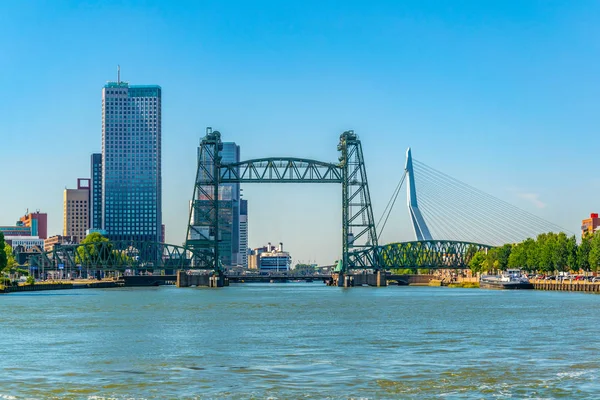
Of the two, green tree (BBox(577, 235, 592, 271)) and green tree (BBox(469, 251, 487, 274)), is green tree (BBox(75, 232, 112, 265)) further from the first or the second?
green tree (BBox(577, 235, 592, 271))

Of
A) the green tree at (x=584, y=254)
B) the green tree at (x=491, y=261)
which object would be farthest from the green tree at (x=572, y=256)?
the green tree at (x=491, y=261)

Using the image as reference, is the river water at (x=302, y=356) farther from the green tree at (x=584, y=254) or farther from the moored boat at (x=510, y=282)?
the moored boat at (x=510, y=282)

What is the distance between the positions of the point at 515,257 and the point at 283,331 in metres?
115

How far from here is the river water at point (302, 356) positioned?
31.5 metres

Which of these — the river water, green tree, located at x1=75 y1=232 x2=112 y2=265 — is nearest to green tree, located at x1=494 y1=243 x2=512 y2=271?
green tree, located at x1=75 y1=232 x2=112 y2=265

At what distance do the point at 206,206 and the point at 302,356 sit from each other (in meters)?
114

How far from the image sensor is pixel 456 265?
7766 inches

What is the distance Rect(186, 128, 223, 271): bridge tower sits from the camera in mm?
150125

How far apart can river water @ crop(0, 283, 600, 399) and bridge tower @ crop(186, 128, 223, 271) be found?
83.0 m

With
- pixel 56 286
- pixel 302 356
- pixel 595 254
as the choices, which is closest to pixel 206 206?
pixel 56 286

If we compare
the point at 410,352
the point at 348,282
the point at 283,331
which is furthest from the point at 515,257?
the point at 410,352

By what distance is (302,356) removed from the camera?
1575 inches

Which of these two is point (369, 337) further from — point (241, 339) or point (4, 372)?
point (4, 372)

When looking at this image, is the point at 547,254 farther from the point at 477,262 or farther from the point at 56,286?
the point at 56,286
